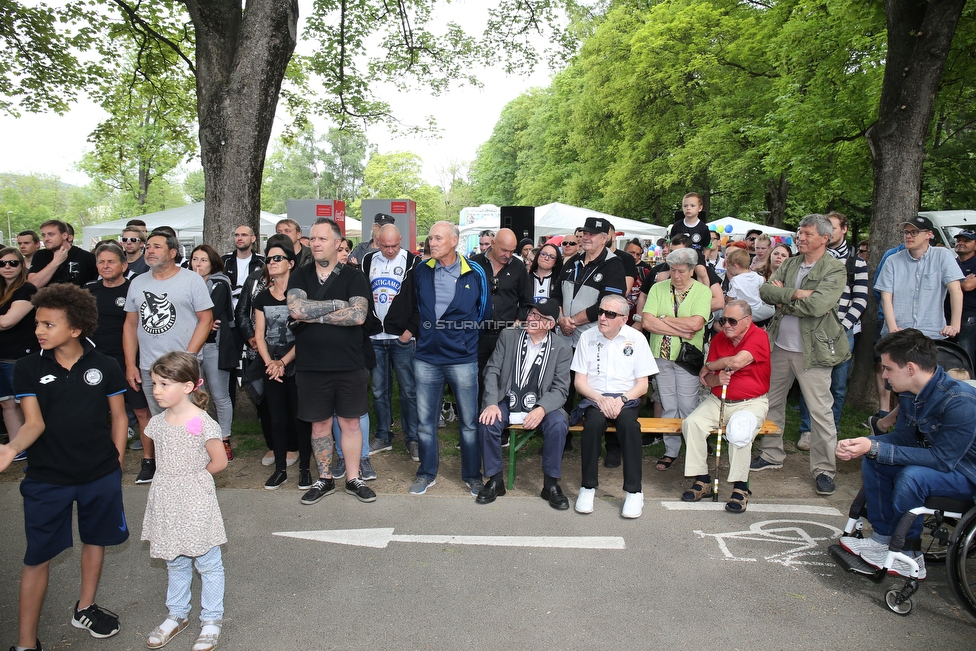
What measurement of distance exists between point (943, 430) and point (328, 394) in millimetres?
3954

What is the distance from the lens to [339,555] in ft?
13.4

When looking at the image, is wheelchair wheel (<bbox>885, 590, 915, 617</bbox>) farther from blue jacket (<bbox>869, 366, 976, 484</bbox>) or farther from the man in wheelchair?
blue jacket (<bbox>869, 366, 976, 484</bbox>)

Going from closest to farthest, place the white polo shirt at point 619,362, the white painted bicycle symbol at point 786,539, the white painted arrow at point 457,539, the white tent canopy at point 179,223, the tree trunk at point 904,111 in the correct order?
the white painted bicycle symbol at point 786,539, the white painted arrow at point 457,539, the white polo shirt at point 619,362, the tree trunk at point 904,111, the white tent canopy at point 179,223

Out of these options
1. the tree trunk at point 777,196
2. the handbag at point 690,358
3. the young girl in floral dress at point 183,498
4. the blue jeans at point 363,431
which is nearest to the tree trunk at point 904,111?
the handbag at point 690,358

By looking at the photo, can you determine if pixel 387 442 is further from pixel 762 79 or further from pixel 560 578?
pixel 762 79

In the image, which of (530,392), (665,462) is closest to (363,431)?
(530,392)

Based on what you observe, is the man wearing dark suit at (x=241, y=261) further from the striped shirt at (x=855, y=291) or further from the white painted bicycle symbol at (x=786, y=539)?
the striped shirt at (x=855, y=291)

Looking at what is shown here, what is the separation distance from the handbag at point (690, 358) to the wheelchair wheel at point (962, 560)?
2.46m

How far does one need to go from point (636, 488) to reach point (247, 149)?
5329mm

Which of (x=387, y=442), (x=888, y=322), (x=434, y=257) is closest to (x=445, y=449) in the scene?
(x=387, y=442)

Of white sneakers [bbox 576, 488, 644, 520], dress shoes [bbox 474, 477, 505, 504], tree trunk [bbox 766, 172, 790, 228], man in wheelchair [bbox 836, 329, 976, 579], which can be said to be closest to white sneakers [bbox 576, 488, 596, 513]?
white sneakers [bbox 576, 488, 644, 520]

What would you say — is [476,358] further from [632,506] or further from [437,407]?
[632,506]

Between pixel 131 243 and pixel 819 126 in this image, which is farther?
pixel 819 126

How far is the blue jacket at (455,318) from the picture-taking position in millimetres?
5086
